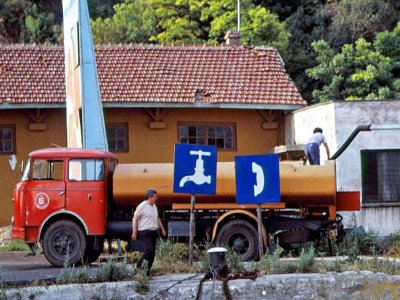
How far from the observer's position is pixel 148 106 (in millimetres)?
27250

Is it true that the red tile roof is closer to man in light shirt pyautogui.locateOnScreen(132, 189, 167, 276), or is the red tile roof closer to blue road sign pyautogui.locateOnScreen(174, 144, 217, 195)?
blue road sign pyautogui.locateOnScreen(174, 144, 217, 195)

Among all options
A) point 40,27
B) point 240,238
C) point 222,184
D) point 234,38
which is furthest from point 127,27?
point 240,238

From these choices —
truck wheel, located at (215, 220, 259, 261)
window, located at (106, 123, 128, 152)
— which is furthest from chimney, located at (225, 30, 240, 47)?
truck wheel, located at (215, 220, 259, 261)

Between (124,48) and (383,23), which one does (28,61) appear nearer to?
(124,48)

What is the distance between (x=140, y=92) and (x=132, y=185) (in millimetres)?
9325

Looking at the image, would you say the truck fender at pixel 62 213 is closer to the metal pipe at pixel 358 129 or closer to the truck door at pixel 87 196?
the truck door at pixel 87 196

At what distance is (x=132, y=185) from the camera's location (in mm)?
18500

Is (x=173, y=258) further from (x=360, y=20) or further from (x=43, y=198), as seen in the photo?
(x=360, y=20)

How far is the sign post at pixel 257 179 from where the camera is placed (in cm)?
1642

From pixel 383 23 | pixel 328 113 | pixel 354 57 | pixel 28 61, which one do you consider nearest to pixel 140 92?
pixel 28 61

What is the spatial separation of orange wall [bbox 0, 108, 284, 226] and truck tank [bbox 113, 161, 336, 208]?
9.24 meters

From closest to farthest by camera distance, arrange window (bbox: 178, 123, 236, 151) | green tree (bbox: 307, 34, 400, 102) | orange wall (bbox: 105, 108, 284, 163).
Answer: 1. orange wall (bbox: 105, 108, 284, 163)
2. window (bbox: 178, 123, 236, 151)
3. green tree (bbox: 307, 34, 400, 102)

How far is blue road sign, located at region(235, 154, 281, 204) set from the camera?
1642 centimetres

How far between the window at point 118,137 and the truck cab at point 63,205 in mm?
9545
